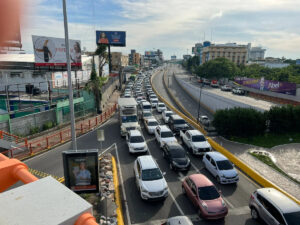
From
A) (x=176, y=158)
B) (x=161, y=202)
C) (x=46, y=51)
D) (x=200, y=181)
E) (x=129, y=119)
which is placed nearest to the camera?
(x=200, y=181)

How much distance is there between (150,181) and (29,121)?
52.7 feet

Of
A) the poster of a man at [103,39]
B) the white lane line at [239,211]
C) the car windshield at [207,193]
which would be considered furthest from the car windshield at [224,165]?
the poster of a man at [103,39]

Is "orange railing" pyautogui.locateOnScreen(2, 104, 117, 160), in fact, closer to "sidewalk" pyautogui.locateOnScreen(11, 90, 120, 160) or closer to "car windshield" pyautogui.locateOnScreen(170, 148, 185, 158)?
"sidewalk" pyautogui.locateOnScreen(11, 90, 120, 160)

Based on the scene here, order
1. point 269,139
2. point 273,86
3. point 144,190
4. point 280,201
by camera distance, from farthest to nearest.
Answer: point 273,86, point 269,139, point 144,190, point 280,201

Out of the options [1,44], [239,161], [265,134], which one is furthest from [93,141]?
[1,44]

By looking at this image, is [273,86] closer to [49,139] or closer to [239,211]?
[239,211]

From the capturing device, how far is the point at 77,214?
265cm

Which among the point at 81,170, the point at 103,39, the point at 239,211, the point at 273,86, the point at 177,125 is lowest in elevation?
the point at 239,211

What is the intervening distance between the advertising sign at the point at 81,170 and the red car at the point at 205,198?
5311mm

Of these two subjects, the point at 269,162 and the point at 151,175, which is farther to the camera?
the point at 269,162

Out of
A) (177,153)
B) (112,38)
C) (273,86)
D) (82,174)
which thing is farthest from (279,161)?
(112,38)

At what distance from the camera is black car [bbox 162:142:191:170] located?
52.7 feet

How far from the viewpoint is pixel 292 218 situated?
983 cm

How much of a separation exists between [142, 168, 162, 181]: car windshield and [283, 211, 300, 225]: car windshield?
21.6ft
